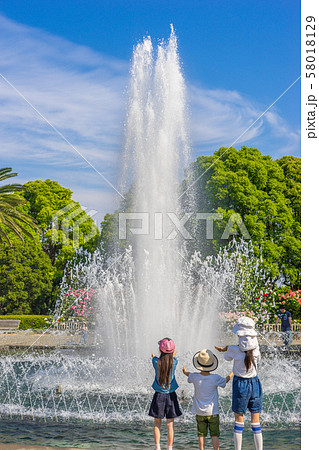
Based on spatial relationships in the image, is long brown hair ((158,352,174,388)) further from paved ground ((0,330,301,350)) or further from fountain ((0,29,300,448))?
paved ground ((0,330,301,350))

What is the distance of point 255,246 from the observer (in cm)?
2964

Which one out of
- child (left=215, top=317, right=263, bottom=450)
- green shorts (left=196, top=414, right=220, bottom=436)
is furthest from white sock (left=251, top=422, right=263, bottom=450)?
green shorts (left=196, top=414, right=220, bottom=436)

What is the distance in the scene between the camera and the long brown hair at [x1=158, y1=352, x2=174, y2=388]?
647cm

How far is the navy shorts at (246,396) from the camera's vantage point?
6.13 metres

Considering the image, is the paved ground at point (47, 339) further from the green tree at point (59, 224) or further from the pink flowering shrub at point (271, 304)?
the green tree at point (59, 224)

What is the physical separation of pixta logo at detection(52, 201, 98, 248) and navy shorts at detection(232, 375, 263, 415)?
115ft

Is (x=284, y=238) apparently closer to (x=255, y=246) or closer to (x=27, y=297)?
(x=255, y=246)

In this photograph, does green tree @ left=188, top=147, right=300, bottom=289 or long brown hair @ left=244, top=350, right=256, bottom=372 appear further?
green tree @ left=188, top=147, right=300, bottom=289

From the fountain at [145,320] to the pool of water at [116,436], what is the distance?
1.17 feet

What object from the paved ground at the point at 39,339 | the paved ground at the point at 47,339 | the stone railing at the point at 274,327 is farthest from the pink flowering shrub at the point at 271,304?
the paved ground at the point at 39,339

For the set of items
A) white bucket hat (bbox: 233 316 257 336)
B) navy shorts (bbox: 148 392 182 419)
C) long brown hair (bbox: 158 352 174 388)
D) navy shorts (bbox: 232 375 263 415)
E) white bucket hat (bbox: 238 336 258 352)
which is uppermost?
white bucket hat (bbox: 233 316 257 336)

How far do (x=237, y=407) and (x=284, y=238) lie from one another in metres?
24.8

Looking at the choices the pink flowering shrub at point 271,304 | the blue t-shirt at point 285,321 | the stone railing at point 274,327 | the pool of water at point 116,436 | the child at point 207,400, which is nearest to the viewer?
the child at point 207,400

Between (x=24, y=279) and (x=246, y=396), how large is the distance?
3199 cm
